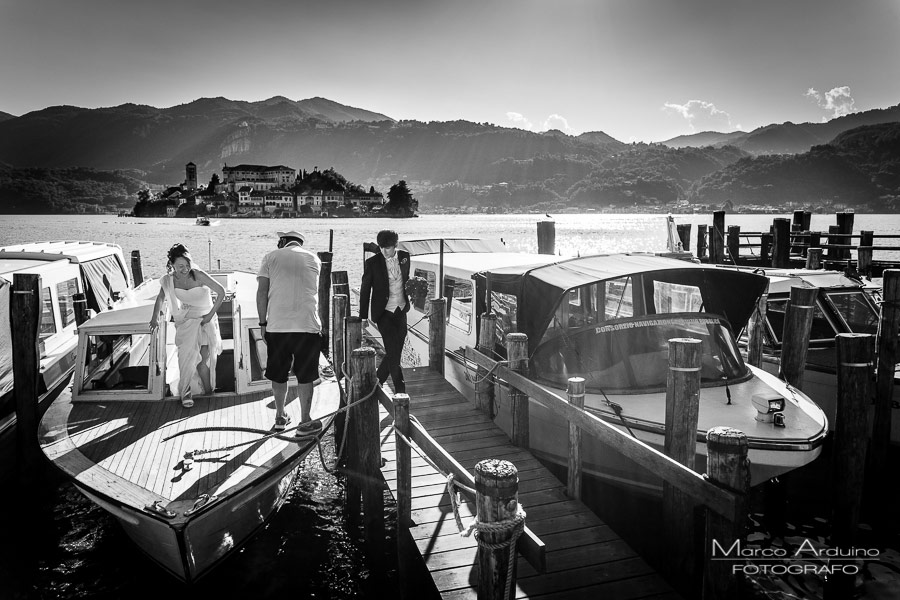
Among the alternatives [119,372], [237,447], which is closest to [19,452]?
[119,372]

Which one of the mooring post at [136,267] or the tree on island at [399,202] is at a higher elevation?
the tree on island at [399,202]

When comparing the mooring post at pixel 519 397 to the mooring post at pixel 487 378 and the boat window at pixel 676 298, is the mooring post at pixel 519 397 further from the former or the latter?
the boat window at pixel 676 298

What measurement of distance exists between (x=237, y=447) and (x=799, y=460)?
6116 millimetres

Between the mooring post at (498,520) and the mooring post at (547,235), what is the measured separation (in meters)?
13.9

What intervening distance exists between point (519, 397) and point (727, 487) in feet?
11.7

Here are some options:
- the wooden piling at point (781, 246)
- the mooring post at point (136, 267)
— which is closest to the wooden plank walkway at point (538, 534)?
the wooden piling at point (781, 246)

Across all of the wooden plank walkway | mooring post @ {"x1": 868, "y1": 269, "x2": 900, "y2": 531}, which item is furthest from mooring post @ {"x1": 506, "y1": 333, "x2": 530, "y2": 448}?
mooring post @ {"x1": 868, "y1": 269, "x2": 900, "y2": 531}

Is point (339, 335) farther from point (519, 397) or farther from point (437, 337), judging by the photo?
point (519, 397)

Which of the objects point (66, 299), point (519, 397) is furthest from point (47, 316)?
point (519, 397)

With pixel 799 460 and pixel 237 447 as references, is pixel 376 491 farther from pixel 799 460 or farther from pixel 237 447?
pixel 799 460

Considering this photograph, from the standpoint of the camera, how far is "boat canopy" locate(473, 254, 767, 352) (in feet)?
24.4

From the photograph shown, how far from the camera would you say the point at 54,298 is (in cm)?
1125

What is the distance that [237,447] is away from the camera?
6801mm

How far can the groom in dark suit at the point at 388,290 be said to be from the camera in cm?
793
